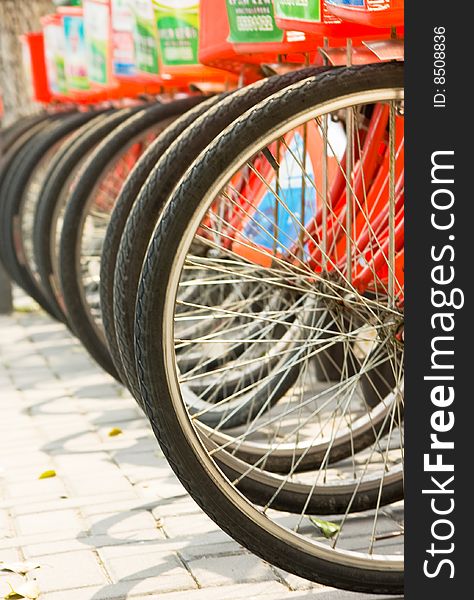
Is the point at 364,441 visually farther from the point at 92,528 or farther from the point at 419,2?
the point at 419,2

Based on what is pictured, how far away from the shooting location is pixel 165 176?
2744mm

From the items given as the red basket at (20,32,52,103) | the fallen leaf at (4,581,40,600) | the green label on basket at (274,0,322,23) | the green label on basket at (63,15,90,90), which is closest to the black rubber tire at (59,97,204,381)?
the green label on basket at (274,0,322,23)

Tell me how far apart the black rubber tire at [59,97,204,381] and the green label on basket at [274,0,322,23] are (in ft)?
3.61

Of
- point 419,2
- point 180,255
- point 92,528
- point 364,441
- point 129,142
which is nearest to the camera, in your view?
point 419,2

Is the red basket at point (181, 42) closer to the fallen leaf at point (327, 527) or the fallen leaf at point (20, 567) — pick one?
the fallen leaf at point (327, 527)

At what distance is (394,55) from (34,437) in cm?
206

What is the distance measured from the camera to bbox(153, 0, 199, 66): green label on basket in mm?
4492

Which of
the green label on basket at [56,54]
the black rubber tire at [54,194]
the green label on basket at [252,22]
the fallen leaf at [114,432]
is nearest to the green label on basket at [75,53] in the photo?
the green label on basket at [56,54]

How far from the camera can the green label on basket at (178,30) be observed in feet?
14.7

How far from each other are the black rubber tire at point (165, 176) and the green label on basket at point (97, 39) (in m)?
2.97

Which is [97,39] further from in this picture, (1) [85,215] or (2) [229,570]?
(2) [229,570]

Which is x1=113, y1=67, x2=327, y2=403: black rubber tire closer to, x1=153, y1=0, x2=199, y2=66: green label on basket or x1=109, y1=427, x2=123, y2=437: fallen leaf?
x1=109, y1=427, x2=123, y2=437: fallen leaf

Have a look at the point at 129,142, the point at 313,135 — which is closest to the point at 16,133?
the point at 129,142

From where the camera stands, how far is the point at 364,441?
3471mm
